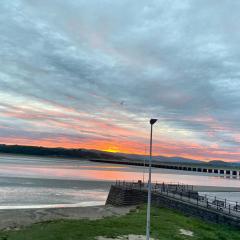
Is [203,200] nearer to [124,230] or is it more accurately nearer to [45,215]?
[45,215]

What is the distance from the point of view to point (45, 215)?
39.7 metres

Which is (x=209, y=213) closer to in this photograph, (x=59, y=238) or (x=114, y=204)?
(x=59, y=238)

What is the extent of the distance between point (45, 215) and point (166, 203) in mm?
13376

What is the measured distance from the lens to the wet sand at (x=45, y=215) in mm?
34688

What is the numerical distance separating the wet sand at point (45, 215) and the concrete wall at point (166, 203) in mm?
5205

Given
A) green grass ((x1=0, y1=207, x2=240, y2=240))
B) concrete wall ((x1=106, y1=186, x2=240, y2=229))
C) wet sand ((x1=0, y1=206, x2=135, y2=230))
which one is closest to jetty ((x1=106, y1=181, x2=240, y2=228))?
concrete wall ((x1=106, y1=186, x2=240, y2=229))

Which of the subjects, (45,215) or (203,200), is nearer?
(45,215)

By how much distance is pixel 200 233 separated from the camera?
90.9ft

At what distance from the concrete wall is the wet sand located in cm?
521

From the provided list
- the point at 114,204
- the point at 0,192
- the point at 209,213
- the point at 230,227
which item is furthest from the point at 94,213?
the point at 0,192

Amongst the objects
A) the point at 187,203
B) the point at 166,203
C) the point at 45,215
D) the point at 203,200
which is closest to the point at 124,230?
the point at 187,203

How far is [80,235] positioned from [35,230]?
14.3ft

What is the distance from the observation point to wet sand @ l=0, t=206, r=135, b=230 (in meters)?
34.7

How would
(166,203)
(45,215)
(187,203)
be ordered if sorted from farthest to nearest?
(166,203), (45,215), (187,203)
